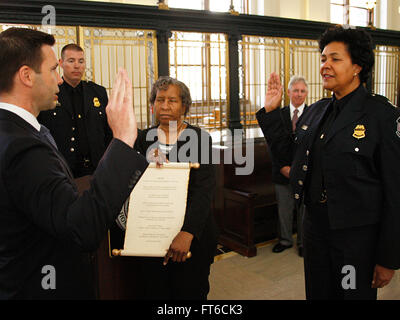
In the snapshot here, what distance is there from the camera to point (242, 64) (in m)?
5.94

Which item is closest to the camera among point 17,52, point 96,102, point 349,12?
point 17,52

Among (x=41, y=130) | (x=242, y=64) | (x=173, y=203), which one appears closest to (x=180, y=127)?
(x=173, y=203)

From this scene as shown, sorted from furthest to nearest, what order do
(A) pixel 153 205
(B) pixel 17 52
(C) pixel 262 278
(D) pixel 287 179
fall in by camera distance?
(D) pixel 287 179 → (C) pixel 262 278 → (A) pixel 153 205 → (B) pixel 17 52

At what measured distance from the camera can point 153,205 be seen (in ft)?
5.75

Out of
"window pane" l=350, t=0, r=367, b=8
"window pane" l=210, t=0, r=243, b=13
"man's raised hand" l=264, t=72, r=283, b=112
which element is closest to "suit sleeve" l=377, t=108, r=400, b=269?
"man's raised hand" l=264, t=72, r=283, b=112

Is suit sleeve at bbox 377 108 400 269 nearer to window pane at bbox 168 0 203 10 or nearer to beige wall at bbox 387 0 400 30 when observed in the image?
window pane at bbox 168 0 203 10

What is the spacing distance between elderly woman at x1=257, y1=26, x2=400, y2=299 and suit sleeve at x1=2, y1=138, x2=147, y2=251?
3.57ft

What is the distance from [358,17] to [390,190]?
9573 mm

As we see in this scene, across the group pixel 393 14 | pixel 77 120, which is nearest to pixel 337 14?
pixel 393 14

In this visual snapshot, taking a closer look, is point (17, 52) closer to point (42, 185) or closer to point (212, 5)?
point (42, 185)

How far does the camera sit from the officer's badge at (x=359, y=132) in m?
1.65

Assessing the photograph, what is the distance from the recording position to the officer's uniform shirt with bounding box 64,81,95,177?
2930 mm

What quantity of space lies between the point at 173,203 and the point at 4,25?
11.5 feet

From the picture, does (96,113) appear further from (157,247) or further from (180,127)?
(157,247)
